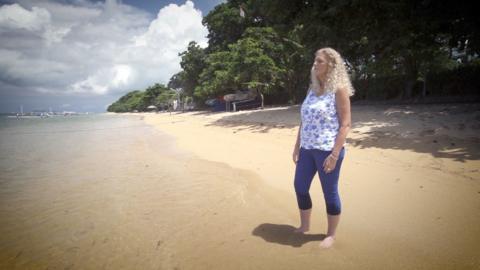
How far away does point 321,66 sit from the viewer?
238 centimetres

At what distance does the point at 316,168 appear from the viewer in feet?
8.38

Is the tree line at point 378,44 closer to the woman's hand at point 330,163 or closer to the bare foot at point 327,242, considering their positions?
the woman's hand at point 330,163

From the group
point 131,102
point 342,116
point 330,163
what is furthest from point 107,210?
point 131,102

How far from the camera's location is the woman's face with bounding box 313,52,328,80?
2.37 metres

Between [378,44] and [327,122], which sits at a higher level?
[378,44]

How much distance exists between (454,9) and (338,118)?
11605mm

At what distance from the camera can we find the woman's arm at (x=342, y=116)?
7.42ft

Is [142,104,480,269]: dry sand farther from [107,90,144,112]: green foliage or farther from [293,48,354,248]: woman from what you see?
A: [107,90,144,112]: green foliage

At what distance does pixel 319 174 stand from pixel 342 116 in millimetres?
597

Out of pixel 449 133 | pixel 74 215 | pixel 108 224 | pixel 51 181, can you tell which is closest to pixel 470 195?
pixel 449 133

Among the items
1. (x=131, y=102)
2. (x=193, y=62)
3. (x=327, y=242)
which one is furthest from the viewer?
(x=131, y=102)

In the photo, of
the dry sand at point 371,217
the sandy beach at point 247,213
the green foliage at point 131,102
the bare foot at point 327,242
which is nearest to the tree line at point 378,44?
the sandy beach at point 247,213

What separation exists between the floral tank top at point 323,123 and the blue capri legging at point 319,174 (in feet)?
0.26

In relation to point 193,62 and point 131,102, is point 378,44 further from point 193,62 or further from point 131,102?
point 131,102
